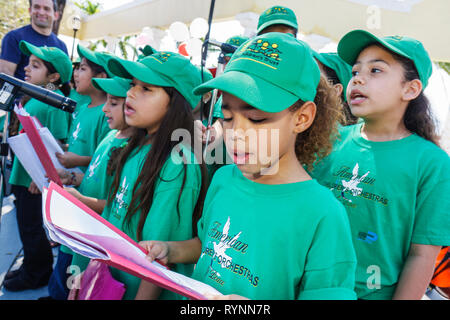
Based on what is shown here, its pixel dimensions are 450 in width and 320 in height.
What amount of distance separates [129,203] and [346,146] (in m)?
1.00

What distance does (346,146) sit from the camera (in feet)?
4.90

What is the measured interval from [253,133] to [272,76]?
169 millimetres

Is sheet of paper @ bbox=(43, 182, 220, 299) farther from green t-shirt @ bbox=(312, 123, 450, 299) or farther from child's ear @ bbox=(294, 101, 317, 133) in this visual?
green t-shirt @ bbox=(312, 123, 450, 299)

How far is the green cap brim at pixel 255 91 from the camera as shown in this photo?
912 millimetres

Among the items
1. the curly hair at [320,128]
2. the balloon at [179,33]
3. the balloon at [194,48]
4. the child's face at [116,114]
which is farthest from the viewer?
the balloon at [179,33]

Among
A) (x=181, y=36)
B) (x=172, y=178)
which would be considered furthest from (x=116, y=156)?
(x=181, y=36)

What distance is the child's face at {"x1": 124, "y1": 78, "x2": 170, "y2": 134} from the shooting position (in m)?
1.59

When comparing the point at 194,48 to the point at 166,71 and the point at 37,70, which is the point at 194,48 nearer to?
the point at 37,70

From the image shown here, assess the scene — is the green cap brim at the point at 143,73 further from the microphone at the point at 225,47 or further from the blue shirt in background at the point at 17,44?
the blue shirt in background at the point at 17,44

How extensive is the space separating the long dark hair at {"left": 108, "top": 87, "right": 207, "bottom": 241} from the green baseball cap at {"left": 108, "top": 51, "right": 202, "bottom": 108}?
43 millimetres

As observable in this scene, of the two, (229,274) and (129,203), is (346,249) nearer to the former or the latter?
(229,274)

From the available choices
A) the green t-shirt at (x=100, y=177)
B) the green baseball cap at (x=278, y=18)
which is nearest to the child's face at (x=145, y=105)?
the green t-shirt at (x=100, y=177)

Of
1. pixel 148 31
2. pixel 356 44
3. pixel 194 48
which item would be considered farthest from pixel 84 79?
pixel 148 31

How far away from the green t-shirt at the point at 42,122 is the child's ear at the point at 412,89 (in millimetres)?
2488
